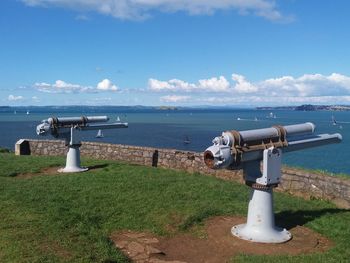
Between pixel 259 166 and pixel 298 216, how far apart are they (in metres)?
1.96

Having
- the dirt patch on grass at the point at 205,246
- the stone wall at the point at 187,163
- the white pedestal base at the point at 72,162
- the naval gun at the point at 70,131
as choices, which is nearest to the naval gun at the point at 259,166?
the dirt patch on grass at the point at 205,246

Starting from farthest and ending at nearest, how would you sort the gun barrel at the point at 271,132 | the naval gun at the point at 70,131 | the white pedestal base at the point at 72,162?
1. the white pedestal base at the point at 72,162
2. the naval gun at the point at 70,131
3. the gun barrel at the point at 271,132

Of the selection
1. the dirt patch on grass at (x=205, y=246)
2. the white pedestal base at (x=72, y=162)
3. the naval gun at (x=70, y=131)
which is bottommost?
the dirt patch on grass at (x=205, y=246)

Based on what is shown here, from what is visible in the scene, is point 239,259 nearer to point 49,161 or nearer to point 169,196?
point 169,196

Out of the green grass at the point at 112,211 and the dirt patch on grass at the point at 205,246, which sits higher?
the green grass at the point at 112,211

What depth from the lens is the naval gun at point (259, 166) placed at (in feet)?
22.7

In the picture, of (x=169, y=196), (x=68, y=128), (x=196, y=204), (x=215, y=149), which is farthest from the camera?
(x=68, y=128)

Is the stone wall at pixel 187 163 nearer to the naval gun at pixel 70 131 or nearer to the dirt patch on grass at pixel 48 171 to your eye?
the dirt patch on grass at pixel 48 171

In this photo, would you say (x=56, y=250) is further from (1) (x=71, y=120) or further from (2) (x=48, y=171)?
(1) (x=71, y=120)

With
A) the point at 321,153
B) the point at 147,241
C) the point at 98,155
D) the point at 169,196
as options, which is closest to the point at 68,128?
the point at 98,155

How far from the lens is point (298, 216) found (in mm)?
8742

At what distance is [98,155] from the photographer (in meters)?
16.9

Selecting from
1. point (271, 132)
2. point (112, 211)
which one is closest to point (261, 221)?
point (271, 132)

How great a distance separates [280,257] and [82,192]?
5129 mm
